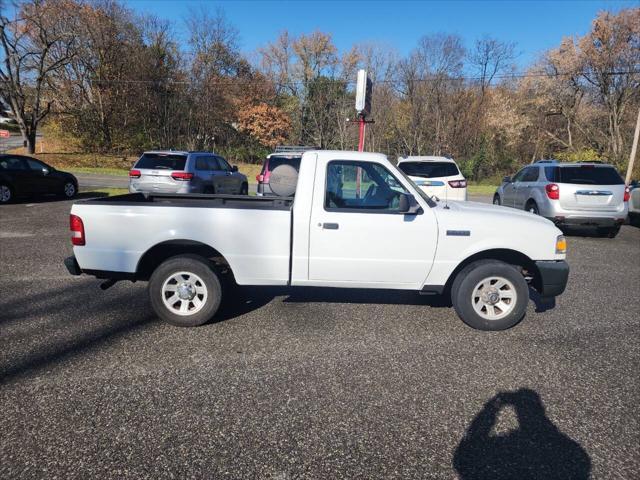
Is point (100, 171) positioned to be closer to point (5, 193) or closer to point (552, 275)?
point (5, 193)

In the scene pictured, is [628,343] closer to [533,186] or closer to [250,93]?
[533,186]

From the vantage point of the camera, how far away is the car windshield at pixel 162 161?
11.3m

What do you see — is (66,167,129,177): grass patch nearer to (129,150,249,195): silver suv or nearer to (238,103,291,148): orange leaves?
(238,103,291,148): orange leaves

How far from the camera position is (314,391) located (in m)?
3.15

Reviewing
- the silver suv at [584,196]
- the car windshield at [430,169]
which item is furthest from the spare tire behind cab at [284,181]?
the silver suv at [584,196]

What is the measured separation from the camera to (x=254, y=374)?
3375 mm

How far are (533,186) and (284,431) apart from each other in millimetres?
9720

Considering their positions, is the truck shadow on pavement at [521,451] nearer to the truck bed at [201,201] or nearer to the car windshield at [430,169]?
the truck bed at [201,201]

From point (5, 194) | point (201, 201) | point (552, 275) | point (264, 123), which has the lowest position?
point (552, 275)

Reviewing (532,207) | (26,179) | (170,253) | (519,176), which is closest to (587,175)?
(532,207)

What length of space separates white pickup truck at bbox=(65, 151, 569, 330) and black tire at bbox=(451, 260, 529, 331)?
0.01 meters

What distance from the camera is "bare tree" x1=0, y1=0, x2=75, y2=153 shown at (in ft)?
94.5

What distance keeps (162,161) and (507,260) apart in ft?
31.8

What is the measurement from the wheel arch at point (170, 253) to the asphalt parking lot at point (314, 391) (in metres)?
0.55
